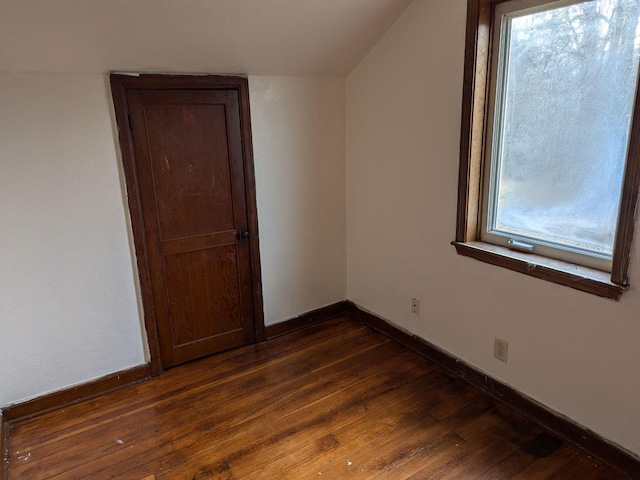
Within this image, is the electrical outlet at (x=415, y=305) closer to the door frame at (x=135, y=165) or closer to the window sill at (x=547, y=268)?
the window sill at (x=547, y=268)

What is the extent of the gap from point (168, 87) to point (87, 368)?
165 centimetres

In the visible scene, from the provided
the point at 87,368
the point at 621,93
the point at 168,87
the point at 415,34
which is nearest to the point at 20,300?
the point at 87,368

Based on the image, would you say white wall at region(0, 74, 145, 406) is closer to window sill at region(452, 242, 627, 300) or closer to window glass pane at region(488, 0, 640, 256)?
window sill at region(452, 242, 627, 300)

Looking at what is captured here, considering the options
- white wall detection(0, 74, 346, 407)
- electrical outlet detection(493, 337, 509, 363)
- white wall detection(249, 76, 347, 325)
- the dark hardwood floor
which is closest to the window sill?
electrical outlet detection(493, 337, 509, 363)

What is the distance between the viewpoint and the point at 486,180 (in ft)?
7.80

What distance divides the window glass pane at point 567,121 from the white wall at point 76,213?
1.29 metres

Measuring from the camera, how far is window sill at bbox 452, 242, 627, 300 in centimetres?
187

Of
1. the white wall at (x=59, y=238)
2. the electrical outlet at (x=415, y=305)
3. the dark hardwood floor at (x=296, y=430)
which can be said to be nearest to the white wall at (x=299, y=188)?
the dark hardwood floor at (x=296, y=430)

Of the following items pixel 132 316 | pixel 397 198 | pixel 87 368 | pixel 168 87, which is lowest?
pixel 87 368

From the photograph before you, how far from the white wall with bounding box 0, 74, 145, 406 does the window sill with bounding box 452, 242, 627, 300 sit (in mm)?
1949

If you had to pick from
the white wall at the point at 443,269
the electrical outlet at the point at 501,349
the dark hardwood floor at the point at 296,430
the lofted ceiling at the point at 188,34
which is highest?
the lofted ceiling at the point at 188,34

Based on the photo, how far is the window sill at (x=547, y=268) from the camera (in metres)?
1.87

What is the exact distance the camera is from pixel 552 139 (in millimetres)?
2072

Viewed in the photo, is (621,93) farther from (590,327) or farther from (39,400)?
(39,400)
